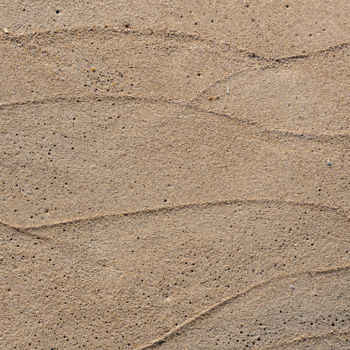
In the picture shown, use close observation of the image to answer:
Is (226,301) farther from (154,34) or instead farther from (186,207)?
Result: (154,34)

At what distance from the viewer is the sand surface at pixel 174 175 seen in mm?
1595

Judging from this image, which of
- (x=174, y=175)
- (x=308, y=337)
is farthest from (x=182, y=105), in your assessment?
(x=308, y=337)

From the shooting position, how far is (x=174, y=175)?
1.61 m

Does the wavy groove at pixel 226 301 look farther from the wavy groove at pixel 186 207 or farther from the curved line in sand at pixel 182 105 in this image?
the curved line in sand at pixel 182 105

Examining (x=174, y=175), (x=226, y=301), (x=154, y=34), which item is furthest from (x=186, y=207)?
(x=154, y=34)

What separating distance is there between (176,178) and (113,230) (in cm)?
28

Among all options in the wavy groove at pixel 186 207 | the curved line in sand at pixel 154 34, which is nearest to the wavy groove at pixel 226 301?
the wavy groove at pixel 186 207

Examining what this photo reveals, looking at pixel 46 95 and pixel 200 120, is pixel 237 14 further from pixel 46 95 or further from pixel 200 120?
pixel 46 95

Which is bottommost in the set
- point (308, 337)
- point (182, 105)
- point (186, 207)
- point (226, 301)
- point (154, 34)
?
point (308, 337)

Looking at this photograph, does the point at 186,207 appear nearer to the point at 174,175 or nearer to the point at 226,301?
the point at 174,175

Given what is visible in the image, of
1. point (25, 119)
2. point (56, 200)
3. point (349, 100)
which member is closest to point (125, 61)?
point (25, 119)

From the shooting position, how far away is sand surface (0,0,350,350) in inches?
62.8

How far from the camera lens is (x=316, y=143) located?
162 cm

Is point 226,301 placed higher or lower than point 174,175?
lower
